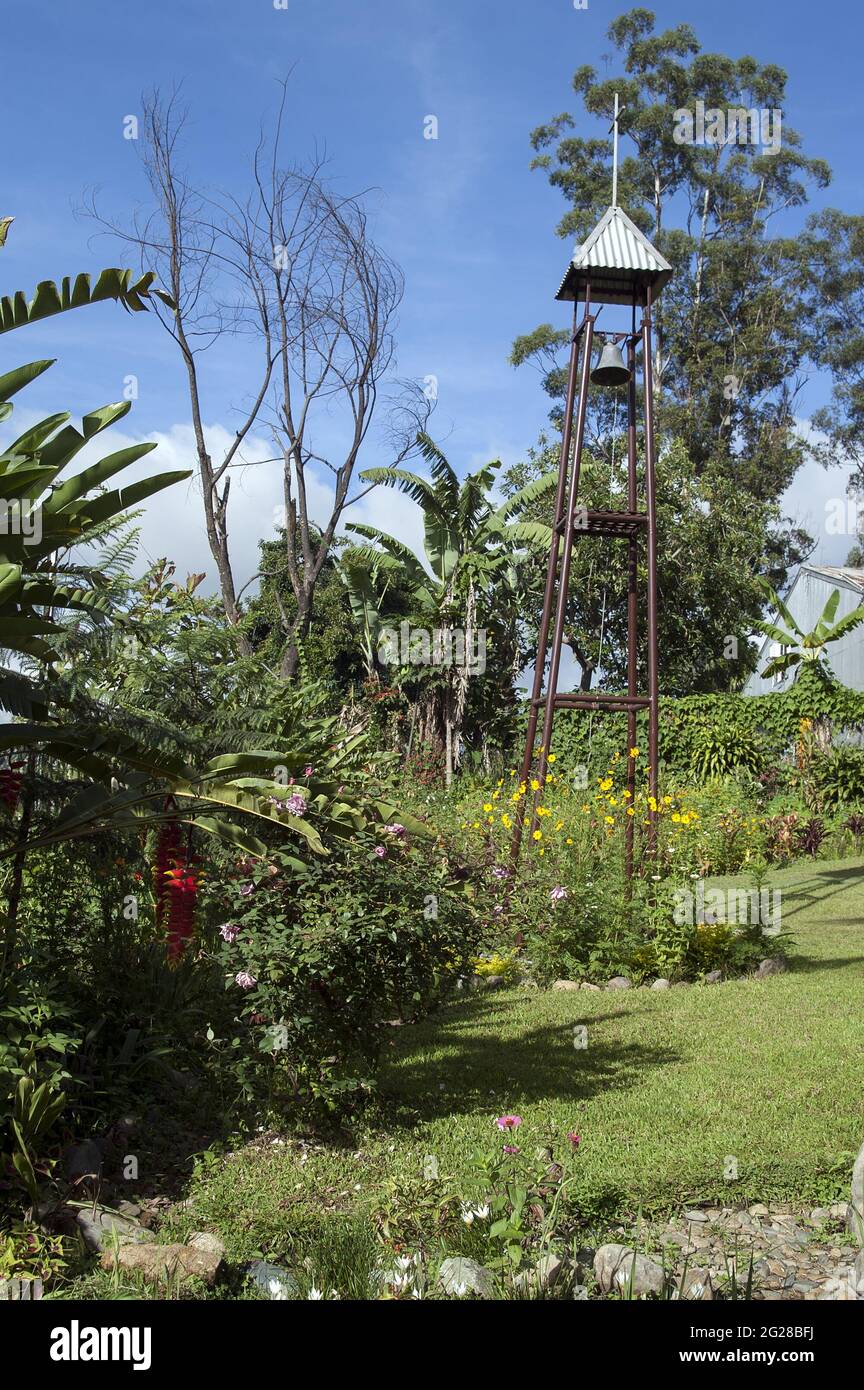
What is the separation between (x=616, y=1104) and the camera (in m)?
5.11

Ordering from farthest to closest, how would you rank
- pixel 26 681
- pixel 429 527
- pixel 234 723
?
pixel 429 527
pixel 234 723
pixel 26 681

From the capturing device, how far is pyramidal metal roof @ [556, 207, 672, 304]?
973cm

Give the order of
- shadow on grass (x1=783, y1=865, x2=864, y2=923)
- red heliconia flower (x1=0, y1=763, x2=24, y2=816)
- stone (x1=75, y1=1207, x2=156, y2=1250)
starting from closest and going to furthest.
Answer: stone (x1=75, y1=1207, x2=156, y2=1250)
red heliconia flower (x1=0, y1=763, x2=24, y2=816)
shadow on grass (x1=783, y1=865, x2=864, y2=923)

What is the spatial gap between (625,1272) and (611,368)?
25.7 ft

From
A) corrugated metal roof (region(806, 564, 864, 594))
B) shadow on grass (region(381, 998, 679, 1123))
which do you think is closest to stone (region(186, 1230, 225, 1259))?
shadow on grass (region(381, 998, 679, 1123))

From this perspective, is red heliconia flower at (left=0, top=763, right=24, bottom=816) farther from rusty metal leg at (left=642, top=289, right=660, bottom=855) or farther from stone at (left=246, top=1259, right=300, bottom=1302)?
rusty metal leg at (left=642, top=289, right=660, bottom=855)

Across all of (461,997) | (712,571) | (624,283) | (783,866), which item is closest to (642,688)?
(712,571)

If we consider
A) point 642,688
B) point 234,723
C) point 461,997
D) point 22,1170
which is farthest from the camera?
point 642,688

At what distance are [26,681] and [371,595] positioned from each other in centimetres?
1571

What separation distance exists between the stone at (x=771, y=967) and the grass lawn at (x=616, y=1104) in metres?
0.17

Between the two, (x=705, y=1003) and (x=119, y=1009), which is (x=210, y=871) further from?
(x=705, y=1003)

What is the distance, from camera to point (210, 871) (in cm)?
589

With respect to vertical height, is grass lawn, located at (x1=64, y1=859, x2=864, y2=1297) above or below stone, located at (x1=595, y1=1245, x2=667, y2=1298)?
below

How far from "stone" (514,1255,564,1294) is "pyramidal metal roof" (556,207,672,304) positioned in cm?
852
